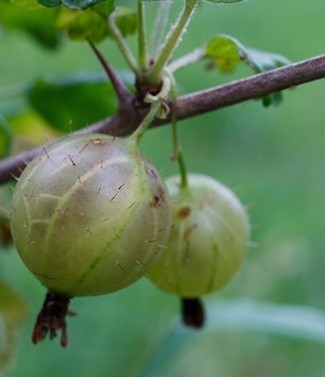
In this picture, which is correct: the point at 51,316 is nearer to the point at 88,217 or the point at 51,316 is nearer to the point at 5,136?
the point at 88,217

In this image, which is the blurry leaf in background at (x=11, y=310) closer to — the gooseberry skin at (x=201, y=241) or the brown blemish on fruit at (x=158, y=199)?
the gooseberry skin at (x=201, y=241)

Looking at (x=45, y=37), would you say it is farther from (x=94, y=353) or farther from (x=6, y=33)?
(x=94, y=353)

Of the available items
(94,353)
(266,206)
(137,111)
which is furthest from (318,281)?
(137,111)

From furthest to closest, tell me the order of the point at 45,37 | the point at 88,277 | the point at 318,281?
the point at 318,281 → the point at 45,37 → the point at 88,277

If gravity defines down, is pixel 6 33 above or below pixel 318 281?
above

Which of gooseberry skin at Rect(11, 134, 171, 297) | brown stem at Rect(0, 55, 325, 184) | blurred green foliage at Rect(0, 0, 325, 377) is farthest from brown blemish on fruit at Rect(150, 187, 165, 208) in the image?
blurred green foliage at Rect(0, 0, 325, 377)

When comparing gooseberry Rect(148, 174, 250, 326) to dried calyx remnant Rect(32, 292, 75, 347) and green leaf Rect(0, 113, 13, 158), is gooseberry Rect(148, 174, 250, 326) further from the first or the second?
green leaf Rect(0, 113, 13, 158)
